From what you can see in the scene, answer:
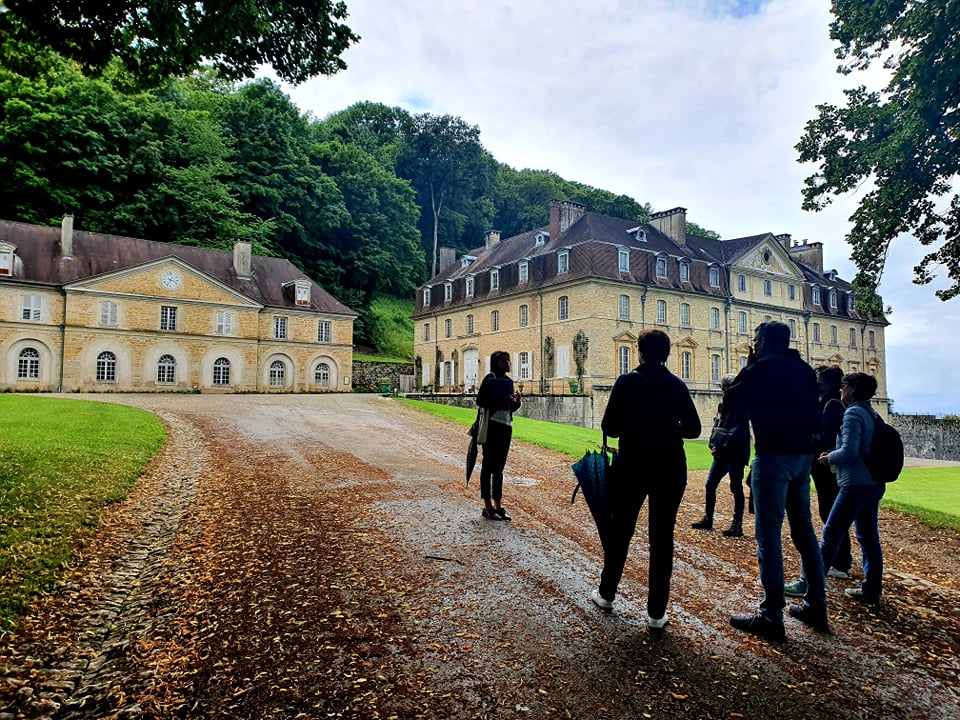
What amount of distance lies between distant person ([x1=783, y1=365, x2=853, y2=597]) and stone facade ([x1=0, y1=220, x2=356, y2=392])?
117 feet

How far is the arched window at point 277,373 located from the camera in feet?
126

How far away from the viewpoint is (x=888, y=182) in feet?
37.1

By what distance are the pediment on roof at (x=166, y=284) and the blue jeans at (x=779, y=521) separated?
120 feet

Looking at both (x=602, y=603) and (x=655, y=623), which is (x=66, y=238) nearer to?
(x=602, y=603)

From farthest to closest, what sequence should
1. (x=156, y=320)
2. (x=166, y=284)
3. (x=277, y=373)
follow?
1. (x=277, y=373)
2. (x=166, y=284)
3. (x=156, y=320)

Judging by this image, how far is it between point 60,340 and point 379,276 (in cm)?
→ 2836

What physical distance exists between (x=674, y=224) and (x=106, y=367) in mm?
36597

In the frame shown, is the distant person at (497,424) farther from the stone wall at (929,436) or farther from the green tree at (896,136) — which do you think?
the stone wall at (929,436)

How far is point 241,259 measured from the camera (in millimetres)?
39125

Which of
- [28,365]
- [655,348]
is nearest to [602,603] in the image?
[655,348]

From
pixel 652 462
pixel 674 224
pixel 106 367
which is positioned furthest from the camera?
pixel 674 224

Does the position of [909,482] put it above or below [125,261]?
below

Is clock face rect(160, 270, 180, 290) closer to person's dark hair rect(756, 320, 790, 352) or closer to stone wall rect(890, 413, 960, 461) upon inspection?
person's dark hair rect(756, 320, 790, 352)

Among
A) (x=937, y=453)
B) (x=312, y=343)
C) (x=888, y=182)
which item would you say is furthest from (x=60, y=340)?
(x=937, y=453)
